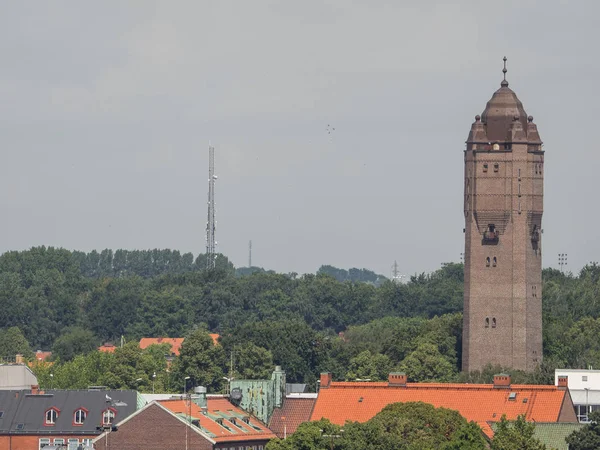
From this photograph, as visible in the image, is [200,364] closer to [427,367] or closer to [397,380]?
[427,367]

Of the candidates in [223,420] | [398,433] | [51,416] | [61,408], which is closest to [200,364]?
[61,408]

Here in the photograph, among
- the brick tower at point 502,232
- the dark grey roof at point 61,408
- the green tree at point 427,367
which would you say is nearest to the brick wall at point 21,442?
the dark grey roof at point 61,408

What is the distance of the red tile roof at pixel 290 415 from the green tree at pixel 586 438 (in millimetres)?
20422

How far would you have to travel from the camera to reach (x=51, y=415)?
456 ft

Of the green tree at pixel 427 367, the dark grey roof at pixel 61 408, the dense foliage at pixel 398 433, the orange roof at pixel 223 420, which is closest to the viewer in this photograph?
the dense foliage at pixel 398 433

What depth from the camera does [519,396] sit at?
136250 mm

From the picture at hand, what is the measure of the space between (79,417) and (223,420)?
33.3ft

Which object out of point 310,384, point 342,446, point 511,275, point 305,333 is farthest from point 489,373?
point 342,446

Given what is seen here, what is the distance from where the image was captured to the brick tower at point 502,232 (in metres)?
173

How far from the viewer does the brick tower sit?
173 m

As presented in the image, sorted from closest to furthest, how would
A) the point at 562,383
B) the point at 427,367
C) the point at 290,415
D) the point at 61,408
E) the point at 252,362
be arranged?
the point at 61,408 < the point at 290,415 < the point at 562,383 < the point at 427,367 < the point at 252,362

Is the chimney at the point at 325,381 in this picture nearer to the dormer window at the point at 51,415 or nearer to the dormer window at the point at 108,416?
the dormer window at the point at 108,416

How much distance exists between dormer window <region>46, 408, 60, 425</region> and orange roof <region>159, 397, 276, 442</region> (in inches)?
367

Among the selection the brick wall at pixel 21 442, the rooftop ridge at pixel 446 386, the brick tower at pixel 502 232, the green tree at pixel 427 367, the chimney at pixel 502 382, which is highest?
the brick tower at pixel 502 232
